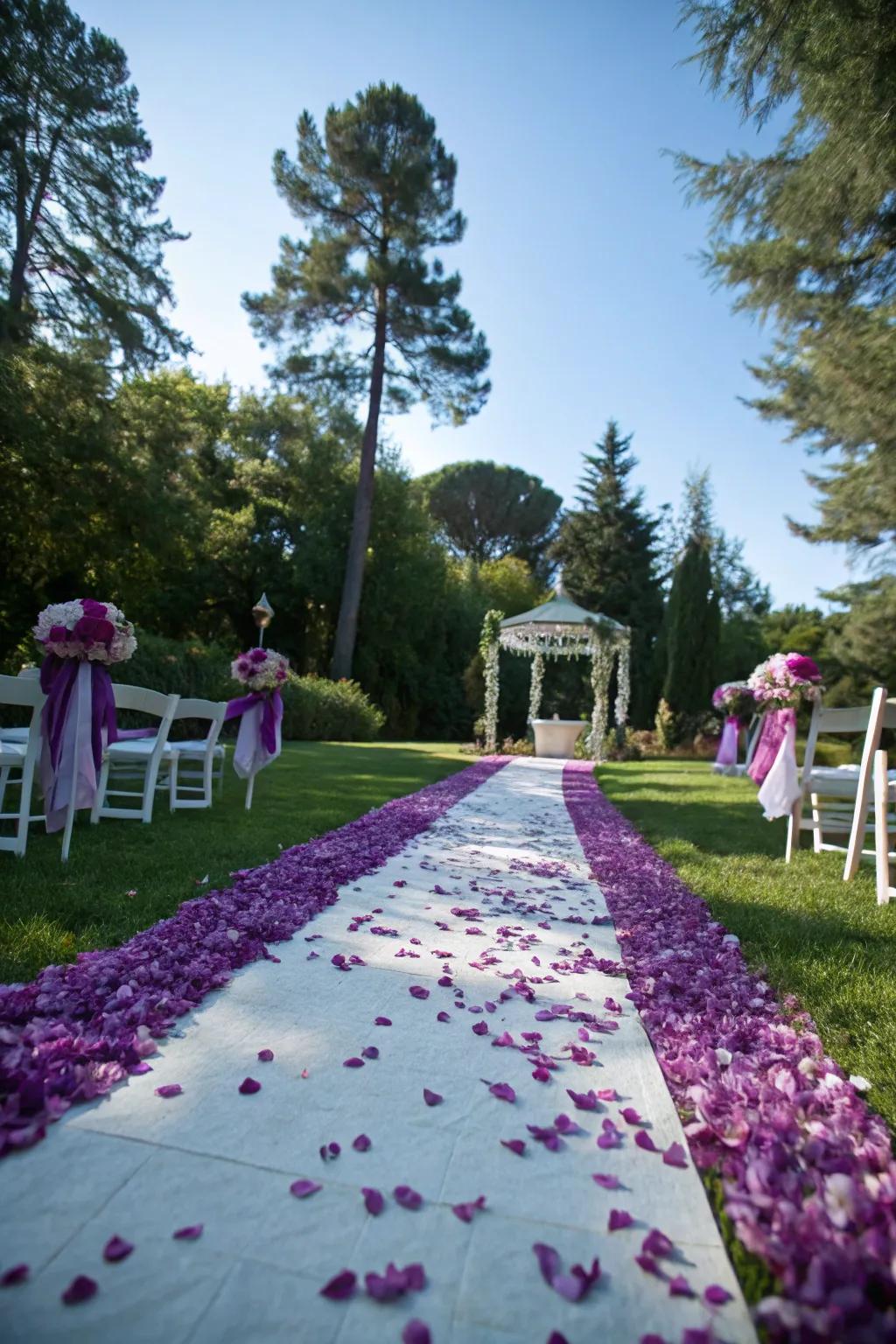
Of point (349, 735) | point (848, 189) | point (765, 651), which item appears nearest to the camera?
point (848, 189)

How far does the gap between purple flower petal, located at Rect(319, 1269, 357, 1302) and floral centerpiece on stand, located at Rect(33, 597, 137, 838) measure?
322 cm

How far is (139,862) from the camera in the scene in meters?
3.91

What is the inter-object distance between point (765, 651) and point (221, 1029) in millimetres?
24575

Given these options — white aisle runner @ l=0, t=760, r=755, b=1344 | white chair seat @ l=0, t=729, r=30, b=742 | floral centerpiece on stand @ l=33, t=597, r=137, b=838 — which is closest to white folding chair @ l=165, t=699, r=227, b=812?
white chair seat @ l=0, t=729, r=30, b=742

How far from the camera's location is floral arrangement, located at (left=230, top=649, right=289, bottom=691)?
6285 mm

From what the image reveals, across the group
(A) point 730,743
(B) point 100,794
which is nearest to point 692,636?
(A) point 730,743

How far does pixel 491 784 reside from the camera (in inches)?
377

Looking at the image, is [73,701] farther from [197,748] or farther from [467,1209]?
[467,1209]

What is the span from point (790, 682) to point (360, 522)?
569 inches

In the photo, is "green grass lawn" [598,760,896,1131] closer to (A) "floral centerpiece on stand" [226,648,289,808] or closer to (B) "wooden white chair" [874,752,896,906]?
(B) "wooden white chair" [874,752,896,906]

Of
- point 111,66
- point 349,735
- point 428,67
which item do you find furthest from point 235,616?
point 428,67

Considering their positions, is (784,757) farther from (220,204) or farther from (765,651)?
(765,651)

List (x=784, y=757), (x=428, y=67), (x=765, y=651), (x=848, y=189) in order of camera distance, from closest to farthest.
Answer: (x=848, y=189), (x=784, y=757), (x=428, y=67), (x=765, y=651)

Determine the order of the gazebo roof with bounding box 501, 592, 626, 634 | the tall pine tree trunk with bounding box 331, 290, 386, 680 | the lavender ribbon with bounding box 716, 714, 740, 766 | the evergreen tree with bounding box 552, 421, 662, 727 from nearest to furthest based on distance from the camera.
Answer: the lavender ribbon with bounding box 716, 714, 740, 766
the gazebo roof with bounding box 501, 592, 626, 634
the tall pine tree trunk with bounding box 331, 290, 386, 680
the evergreen tree with bounding box 552, 421, 662, 727
